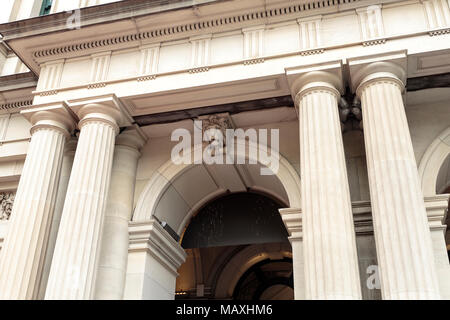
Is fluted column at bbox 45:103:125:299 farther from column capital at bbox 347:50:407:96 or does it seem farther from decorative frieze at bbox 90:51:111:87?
column capital at bbox 347:50:407:96

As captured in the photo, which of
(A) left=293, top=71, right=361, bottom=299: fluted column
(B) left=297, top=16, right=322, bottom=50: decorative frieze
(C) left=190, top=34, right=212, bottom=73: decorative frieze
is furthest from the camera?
(C) left=190, top=34, right=212, bottom=73: decorative frieze

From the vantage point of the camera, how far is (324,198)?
9227 millimetres

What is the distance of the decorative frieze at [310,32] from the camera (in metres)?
11.1

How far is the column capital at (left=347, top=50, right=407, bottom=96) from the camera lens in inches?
404

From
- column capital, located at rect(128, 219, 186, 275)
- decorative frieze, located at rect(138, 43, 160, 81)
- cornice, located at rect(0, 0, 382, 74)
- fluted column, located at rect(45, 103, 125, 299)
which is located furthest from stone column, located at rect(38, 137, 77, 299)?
decorative frieze, located at rect(138, 43, 160, 81)

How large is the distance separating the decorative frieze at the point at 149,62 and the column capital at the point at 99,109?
85 centimetres

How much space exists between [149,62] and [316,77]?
4.07m

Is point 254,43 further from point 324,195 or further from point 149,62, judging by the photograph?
point 324,195

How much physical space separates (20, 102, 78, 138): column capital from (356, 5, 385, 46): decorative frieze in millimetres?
7014

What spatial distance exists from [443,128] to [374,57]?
8.23 ft

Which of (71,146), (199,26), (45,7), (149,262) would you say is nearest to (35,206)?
(71,146)

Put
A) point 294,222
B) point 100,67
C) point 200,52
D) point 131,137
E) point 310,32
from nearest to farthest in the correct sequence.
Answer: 1. point 294,222
2. point 310,32
3. point 200,52
4. point 100,67
5. point 131,137
